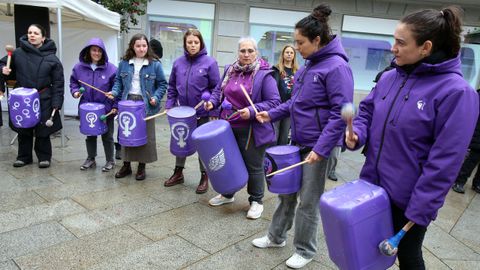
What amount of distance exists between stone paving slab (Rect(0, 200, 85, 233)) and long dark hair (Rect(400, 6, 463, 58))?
10.4ft

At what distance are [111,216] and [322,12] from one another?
8.31ft

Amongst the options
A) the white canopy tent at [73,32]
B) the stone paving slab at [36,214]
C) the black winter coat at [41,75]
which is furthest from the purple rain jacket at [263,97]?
the white canopy tent at [73,32]

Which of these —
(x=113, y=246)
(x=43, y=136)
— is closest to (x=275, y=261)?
(x=113, y=246)

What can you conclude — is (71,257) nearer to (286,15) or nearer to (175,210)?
(175,210)

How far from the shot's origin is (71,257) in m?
2.76

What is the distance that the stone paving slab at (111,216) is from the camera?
325 centimetres

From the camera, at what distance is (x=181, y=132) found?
12.7 ft

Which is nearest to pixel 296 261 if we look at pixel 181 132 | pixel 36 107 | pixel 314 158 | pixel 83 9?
pixel 314 158

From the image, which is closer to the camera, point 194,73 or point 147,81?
point 194,73

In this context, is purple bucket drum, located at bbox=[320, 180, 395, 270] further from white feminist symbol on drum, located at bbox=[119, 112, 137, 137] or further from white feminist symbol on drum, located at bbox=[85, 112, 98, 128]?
white feminist symbol on drum, located at bbox=[85, 112, 98, 128]

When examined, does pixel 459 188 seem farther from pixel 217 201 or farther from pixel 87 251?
pixel 87 251

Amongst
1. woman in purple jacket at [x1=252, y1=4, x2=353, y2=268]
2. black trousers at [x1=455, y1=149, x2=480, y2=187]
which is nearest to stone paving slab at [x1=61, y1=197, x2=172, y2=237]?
woman in purple jacket at [x1=252, y1=4, x2=353, y2=268]

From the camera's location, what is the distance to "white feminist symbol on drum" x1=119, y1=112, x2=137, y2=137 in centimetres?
409

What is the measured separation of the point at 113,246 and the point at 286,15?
28.9 ft
